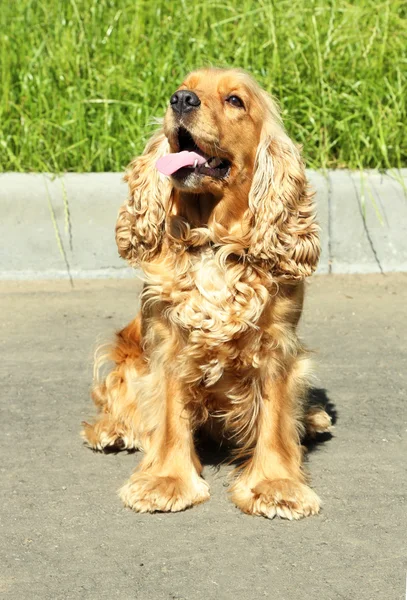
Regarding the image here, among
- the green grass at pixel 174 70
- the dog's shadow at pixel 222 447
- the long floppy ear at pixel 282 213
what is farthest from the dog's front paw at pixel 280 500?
the green grass at pixel 174 70

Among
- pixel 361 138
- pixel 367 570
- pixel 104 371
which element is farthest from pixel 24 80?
pixel 367 570

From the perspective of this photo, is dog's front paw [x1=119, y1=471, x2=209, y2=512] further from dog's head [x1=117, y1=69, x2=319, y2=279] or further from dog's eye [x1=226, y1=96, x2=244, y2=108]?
dog's eye [x1=226, y1=96, x2=244, y2=108]

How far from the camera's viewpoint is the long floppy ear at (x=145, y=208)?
12.1 feet

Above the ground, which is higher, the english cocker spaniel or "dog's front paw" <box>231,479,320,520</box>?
the english cocker spaniel

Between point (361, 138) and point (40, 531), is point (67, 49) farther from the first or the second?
point (40, 531)

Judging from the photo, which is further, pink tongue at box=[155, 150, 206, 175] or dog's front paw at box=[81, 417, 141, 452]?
dog's front paw at box=[81, 417, 141, 452]

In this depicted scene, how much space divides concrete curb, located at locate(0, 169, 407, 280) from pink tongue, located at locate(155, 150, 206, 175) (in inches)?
91.4

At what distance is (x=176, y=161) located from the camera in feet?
11.3

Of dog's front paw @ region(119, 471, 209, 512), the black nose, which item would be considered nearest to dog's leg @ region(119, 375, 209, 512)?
dog's front paw @ region(119, 471, 209, 512)

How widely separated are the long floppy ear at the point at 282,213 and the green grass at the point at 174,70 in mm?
2372

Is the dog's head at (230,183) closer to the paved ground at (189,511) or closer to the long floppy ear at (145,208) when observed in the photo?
the long floppy ear at (145,208)

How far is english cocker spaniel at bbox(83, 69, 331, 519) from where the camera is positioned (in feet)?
11.4

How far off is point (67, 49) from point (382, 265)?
2.47 metres

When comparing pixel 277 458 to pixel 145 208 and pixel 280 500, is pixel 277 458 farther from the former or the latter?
pixel 145 208
